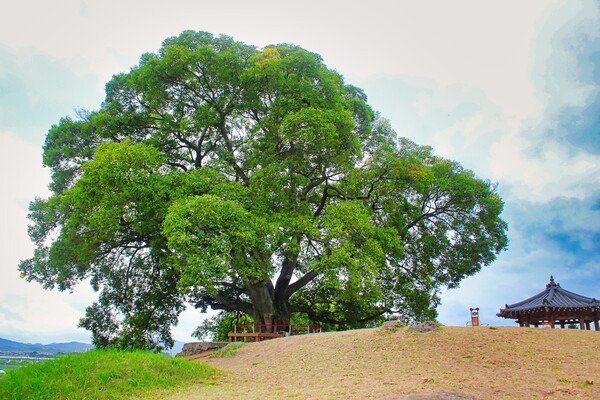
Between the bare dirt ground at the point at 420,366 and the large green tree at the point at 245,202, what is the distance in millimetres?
3478

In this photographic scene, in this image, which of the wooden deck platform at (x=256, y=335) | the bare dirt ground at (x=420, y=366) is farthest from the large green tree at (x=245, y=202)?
the bare dirt ground at (x=420, y=366)

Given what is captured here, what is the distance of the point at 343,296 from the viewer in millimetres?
15945

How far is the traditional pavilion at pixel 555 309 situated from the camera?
46.9 ft

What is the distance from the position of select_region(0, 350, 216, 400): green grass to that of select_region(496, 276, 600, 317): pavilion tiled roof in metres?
10.3

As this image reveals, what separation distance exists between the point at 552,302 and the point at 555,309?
0.80 ft

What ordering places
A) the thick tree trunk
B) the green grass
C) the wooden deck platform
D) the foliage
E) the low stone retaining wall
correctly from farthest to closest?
the foliage → the thick tree trunk → the low stone retaining wall → the wooden deck platform → the green grass

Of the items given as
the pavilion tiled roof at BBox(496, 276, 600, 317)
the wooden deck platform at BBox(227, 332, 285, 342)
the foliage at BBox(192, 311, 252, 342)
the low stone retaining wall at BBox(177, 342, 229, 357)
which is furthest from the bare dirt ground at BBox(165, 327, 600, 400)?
the foliage at BBox(192, 311, 252, 342)

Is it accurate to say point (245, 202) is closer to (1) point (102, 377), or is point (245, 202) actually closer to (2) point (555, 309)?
(1) point (102, 377)

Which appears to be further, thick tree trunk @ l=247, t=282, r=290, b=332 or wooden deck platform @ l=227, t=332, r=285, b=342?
thick tree trunk @ l=247, t=282, r=290, b=332

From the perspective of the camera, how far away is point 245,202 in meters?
16.1

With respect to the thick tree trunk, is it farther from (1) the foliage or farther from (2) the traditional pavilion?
(2) the traditional pavilion

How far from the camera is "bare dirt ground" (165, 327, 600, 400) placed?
7.77 m

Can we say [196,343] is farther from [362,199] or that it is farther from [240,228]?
[362,199]

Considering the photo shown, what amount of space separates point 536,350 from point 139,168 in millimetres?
13248
